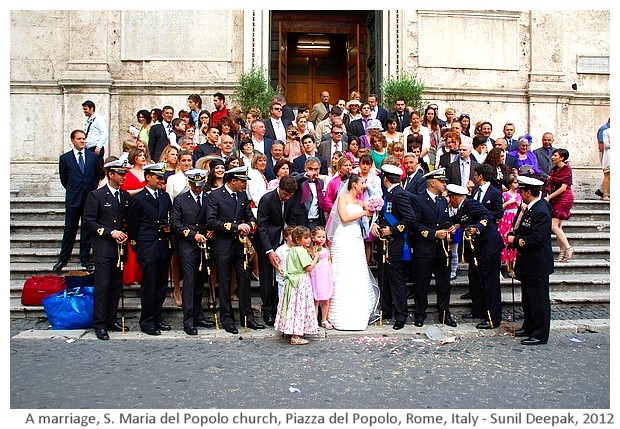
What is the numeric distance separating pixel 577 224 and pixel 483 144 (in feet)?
8.95

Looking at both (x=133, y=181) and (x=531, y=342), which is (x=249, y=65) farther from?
(x=531, y=342)

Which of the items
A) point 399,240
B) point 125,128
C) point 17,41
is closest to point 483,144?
point 399,240

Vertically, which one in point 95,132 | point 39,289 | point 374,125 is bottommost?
point 39,289

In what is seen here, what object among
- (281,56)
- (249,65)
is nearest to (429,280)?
(249,65)

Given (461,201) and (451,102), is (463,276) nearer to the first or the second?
(461,201)

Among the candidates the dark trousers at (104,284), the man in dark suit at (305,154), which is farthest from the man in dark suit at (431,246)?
the dark trousers at (104,284)

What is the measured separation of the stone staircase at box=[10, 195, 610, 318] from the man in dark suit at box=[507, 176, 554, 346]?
1.46 m

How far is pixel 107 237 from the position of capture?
7.63 metres

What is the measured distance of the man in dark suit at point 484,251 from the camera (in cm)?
804

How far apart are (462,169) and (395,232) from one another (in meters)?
2.34

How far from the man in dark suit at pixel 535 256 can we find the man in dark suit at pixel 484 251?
47 cm

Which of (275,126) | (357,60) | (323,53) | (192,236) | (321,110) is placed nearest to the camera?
(192,236)

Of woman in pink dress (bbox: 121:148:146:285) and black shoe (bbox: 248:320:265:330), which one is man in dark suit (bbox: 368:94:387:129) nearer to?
woman in pink dress (bbox: 121:148:146:285)

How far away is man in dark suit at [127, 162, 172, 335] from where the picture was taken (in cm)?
774
